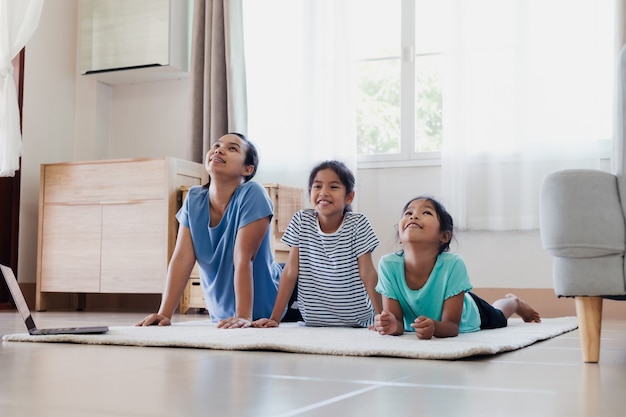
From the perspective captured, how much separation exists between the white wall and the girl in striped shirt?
59.0 inches

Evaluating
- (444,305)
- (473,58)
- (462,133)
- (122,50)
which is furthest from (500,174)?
(122,50)

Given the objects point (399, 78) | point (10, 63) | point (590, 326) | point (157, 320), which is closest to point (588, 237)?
point (590, 326)

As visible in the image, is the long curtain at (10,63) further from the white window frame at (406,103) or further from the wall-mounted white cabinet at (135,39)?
the white window frame at (406,103)

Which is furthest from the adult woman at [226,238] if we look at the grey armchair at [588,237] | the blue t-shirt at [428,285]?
the grey armchair at [588,237]

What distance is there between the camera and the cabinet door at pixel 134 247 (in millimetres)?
3979

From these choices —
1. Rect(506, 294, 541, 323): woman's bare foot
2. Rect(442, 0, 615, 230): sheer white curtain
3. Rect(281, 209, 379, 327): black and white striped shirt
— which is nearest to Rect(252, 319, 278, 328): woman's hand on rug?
Rect(281, 209, 379, 327): black and white striped shirt

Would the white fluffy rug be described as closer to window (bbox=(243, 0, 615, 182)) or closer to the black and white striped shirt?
the black and white striped shirt

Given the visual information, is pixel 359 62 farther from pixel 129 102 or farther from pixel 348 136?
pixel 129 102

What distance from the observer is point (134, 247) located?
4.04 m

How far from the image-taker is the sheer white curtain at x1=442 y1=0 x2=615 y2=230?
3758 millimetres

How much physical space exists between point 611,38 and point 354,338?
7.88 feet

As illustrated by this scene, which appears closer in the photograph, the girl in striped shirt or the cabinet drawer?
the girl in striped shirt

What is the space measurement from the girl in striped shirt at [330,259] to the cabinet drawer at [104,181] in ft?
5.01

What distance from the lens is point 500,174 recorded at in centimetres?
389
